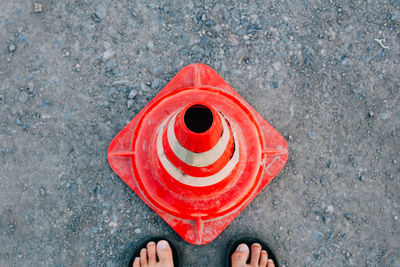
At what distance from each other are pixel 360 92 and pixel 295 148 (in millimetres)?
639

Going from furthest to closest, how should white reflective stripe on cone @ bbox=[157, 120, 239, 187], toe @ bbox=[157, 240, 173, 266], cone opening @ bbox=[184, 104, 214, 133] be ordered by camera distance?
1. toe @ bbox=[157, 240, 173, 266]
2. white reflective stripe on cone @ bbox=[157, 120, 239, 187]
3. cone opening @ bbox=[184, 104, 214, 133]

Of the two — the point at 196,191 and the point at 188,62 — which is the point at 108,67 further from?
the point at 196,191

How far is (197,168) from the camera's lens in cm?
180

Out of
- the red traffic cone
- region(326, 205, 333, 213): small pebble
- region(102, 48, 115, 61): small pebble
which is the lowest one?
region(326, 205, 333, 213): small pebble

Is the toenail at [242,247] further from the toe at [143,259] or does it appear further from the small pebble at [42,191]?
the small pebble at [42,191]

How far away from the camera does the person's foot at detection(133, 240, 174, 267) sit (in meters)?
2.33

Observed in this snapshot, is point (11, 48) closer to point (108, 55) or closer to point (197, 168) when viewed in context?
point (108, 55)

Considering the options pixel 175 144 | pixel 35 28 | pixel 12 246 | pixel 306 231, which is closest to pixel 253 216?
pixel 306 231

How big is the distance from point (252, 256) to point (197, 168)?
Result: 37.0 inches

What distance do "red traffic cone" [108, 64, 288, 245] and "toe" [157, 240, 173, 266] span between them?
15cm

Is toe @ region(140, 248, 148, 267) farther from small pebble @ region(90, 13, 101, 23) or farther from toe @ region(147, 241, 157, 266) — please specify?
small pebble @ region(90, 13, 101, 23)

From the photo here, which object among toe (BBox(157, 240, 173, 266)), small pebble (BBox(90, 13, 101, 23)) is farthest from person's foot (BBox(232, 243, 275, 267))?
small pebble (BBox(90, 13, 101, 23))

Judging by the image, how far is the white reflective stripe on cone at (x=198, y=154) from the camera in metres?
1.71

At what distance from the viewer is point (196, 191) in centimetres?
202
